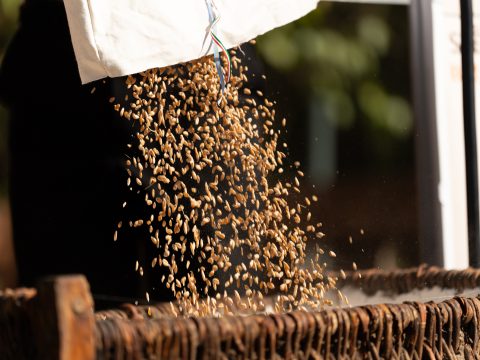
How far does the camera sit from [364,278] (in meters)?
2.08

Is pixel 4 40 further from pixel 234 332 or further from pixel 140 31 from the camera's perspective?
pixel 234 332

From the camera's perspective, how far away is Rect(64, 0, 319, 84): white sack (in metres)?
1.47

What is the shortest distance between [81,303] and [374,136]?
189 centimetres

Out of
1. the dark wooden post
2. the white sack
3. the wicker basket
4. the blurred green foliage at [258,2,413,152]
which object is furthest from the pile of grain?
the dark wooden post

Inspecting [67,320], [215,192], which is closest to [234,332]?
[67,320]

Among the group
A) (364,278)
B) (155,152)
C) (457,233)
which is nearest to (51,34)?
(155,152)

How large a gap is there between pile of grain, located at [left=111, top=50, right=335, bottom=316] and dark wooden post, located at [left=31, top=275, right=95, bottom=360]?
Answer: 35.8 inches

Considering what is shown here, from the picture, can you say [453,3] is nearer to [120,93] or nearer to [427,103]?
[427,103]

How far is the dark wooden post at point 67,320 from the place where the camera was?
0.79 m

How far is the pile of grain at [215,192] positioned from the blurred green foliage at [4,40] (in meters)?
0.34

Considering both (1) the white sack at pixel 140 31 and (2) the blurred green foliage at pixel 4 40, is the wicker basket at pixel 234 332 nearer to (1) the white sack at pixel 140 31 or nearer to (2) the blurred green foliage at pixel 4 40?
(1) the white sack at pixel 140 31

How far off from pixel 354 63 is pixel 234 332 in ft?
5.79

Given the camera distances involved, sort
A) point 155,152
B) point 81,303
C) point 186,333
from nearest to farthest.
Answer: point 81,303 < point 186,333 < point 155,152

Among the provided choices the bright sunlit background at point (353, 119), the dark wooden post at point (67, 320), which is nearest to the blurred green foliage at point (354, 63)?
the bright sunlit background at point (353, 119)
